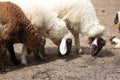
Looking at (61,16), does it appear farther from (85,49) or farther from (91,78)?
(91,78)

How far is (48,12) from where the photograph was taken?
31.6ft

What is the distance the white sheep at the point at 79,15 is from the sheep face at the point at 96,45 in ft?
0.08

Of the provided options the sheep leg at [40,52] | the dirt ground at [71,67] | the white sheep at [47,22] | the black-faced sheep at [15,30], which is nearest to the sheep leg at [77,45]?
the dirt ground at [71,67]

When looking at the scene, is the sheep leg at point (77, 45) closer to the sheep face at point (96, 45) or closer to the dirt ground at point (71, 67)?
the dirt ground at point (71, 67)

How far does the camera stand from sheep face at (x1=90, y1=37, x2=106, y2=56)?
10289 mm

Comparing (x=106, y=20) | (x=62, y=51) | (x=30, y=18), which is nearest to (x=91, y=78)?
(x=62, y=51)

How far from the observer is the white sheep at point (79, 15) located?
10102 millimetres

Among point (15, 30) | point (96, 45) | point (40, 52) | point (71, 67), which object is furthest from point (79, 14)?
point (15, 30)

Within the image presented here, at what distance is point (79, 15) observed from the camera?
10.1 metres

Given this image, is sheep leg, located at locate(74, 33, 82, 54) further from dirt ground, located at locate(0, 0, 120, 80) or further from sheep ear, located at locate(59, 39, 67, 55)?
sheep ear, located at locate(59, 39, 67, 55)

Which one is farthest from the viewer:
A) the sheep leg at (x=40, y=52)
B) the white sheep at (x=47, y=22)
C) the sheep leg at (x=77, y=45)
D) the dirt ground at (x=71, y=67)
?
the sheep leg at (x=77, y=45)

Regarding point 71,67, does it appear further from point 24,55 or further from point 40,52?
point 24,55

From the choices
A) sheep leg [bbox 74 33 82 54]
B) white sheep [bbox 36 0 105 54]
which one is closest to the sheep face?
white sheep [bbox 36 0 105 54]

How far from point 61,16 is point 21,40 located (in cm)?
156
